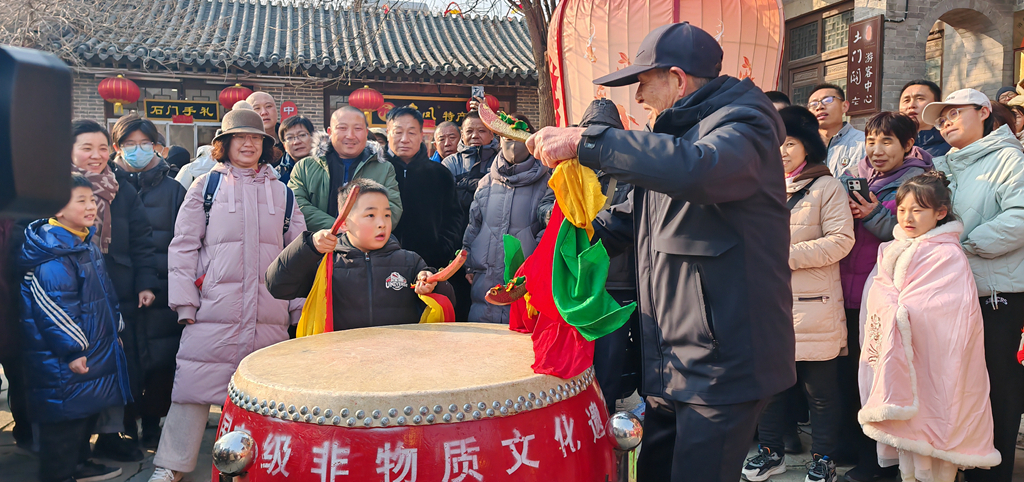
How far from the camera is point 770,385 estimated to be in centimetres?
182

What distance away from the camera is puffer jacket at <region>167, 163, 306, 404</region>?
10.4 feet

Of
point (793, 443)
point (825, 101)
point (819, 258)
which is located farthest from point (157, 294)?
point (825, 101)

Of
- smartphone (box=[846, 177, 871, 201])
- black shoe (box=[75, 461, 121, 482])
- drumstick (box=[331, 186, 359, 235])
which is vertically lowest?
black shoe (box=[75, 461, 121, 482])

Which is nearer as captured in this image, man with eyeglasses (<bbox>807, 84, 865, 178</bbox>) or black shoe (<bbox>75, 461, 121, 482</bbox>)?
black shoe (<bbox>75, 461, 121, 482</bbox>)

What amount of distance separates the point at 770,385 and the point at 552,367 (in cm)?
59

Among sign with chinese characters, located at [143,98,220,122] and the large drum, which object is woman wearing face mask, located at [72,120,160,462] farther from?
sign with chinese characters, located at [143,98,220,122]

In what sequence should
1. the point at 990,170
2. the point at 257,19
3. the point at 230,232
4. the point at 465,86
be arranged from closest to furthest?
the point at 990,170
the point at 230,232
the point at 465,86
the point at 257,19

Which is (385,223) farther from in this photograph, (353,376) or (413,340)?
(353,376)

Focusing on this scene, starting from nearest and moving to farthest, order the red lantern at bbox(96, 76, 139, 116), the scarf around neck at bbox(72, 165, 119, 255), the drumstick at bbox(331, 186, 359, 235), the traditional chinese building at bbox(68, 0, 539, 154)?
the drumstick at bbox(331, 186, 359, 235) < the scarf around neck at bbox(72, 165, 119, 255) < the red lantern at bbox(96, 76, 139, 116) < the traditional chinese building at bbox(68, 0, 539, 154)

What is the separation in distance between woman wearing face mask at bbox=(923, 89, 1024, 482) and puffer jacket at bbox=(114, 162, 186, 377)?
3.90 meters

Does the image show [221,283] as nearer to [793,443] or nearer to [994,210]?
[793,443]

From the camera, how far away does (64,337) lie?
2996 millimetres

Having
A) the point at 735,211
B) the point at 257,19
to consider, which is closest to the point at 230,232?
the point at 735,211

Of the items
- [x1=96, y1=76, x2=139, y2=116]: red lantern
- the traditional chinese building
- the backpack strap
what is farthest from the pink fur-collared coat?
[x1=96, y1=76, x2=139, y2=116]: red lantern
